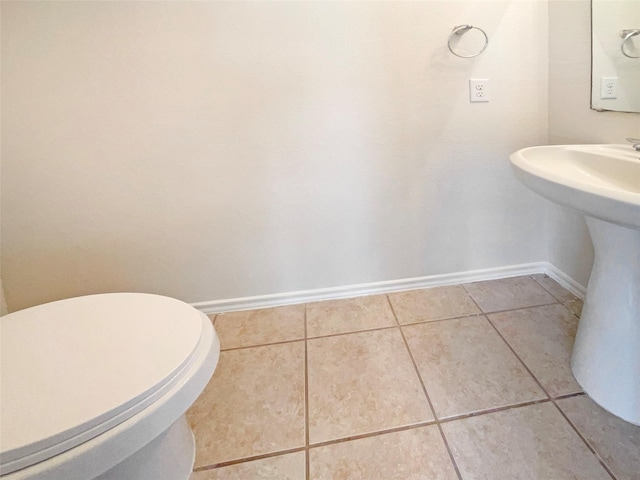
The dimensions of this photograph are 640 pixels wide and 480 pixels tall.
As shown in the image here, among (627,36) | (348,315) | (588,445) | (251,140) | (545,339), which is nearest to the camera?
(588,445)

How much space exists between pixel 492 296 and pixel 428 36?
3.85 feet

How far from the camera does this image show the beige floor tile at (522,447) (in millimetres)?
844

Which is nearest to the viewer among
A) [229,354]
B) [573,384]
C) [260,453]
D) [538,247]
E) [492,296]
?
[260,453]

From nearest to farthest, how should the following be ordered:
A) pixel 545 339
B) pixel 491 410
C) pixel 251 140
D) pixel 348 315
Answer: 1. pixel 491 410
2. pixel 545 339
3. pixel 251 140
4. pixel 348 315

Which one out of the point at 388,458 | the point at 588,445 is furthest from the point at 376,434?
the point at 588,445

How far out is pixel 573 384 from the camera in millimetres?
1092

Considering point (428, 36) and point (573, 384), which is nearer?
point (573, 384)

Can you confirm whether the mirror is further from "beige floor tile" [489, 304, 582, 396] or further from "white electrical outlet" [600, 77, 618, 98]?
"beige floor tile" [489, 304, 582, 396]

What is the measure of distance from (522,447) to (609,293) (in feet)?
1.63

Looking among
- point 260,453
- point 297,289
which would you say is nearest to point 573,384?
point 260,453

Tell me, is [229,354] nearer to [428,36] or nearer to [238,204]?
[238,204]

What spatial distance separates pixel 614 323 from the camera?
970 mm

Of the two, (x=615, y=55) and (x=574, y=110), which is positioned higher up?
(x=615, y=55)

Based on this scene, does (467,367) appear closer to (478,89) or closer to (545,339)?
(545,339)
